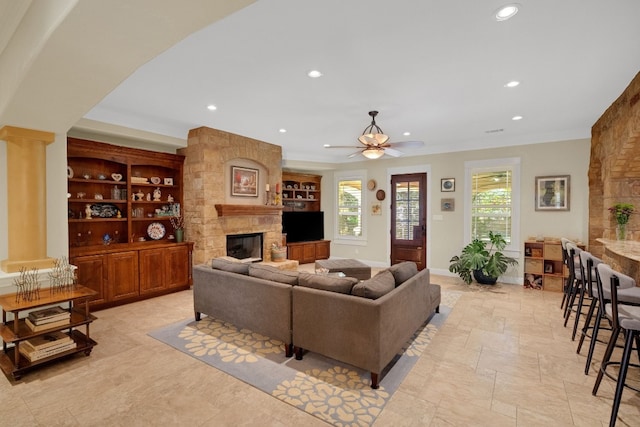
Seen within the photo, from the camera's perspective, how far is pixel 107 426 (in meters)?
2.00

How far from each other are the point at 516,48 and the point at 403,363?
2.94 metres

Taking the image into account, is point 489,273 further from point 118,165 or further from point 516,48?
point 118,165

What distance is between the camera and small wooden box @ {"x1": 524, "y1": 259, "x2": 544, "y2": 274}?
5.33 meters

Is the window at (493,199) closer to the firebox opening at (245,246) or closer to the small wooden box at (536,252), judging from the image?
the small wooden box at (536,252)

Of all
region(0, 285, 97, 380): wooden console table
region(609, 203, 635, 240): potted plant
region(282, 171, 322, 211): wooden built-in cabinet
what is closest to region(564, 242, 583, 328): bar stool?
region(609, 203, 635, 240): potted plant

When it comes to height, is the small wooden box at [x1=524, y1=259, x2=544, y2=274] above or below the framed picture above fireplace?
below

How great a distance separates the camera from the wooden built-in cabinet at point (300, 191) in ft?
25.7

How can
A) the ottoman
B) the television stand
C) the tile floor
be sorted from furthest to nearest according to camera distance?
the television stand < the ottoman < the tile floor

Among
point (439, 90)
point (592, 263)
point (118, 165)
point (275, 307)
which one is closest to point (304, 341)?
point (275, 307)

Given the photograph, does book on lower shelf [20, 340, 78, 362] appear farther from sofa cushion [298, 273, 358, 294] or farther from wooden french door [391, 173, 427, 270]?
wooden french door [391, 173, 427, 270]

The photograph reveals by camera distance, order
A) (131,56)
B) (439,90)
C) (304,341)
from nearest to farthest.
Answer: (131,56) < (304,341) < (439,90)

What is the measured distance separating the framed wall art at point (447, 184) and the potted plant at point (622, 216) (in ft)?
8.60

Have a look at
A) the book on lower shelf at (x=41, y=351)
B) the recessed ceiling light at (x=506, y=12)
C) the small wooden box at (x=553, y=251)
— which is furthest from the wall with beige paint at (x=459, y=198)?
the book on lower shelf at (x=41, y=351)

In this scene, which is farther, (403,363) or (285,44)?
(403,363)
